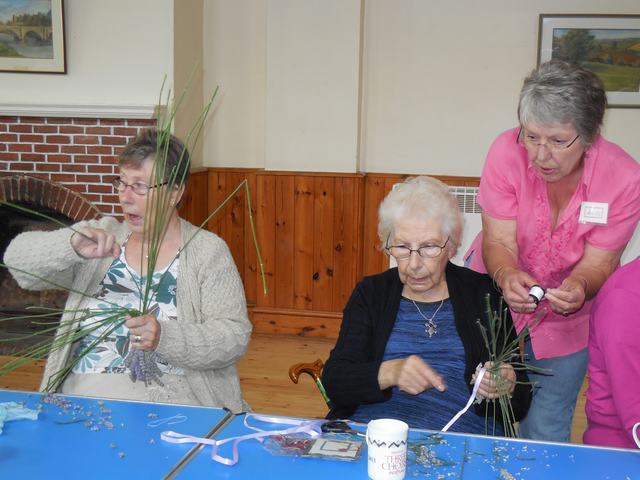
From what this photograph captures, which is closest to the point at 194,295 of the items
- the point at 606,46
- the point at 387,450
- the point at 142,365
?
the point at 142,365

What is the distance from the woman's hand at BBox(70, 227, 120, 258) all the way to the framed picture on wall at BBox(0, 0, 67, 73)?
3003 mm

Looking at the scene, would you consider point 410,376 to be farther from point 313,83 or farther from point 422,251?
point 313,83

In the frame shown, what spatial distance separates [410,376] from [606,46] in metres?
3.51

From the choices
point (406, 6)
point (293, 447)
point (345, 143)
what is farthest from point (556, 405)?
point (406, 6)

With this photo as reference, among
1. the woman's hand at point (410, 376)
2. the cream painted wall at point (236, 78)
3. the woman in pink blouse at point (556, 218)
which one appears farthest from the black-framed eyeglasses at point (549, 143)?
the cream painted wall at point (236, 78)

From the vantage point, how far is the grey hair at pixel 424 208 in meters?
2.06

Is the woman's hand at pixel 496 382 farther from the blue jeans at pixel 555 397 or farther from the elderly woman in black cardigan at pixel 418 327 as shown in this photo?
the blue jeans at pixel 555 397

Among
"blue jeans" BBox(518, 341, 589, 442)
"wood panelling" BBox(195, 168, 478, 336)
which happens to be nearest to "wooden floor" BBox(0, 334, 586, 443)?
"wood panelling" BBox(195, 168, 478, 336)

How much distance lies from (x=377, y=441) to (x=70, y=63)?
13.1 feet

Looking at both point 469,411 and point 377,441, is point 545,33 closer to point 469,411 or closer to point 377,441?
point 469,411

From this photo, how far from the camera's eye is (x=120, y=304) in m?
2.17

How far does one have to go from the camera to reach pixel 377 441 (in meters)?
1.35

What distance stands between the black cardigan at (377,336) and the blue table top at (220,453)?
11.4 inches

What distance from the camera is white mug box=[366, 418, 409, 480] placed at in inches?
52.9
